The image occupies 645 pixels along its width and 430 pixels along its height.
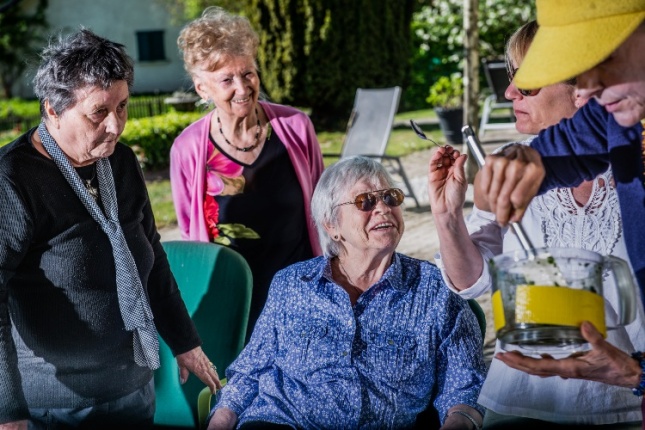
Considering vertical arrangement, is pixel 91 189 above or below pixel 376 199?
above

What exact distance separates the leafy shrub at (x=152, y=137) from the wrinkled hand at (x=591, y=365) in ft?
36.7

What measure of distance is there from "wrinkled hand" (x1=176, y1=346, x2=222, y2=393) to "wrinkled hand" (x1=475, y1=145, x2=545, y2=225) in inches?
71.6

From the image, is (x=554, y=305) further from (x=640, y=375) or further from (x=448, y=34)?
(x=448, y=34)

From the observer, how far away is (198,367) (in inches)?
124

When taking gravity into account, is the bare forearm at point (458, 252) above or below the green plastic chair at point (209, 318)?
above

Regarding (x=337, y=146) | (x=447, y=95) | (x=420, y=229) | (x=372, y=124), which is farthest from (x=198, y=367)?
(x=447, y=95)

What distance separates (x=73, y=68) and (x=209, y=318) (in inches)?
48.3

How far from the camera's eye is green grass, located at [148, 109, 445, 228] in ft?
32.5

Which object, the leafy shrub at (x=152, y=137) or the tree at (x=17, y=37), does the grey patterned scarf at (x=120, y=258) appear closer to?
the leafy shrub at (x=152, y=137)

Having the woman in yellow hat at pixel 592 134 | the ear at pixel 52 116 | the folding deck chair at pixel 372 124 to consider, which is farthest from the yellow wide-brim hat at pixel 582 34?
the folding deck chair at pixel 372 124

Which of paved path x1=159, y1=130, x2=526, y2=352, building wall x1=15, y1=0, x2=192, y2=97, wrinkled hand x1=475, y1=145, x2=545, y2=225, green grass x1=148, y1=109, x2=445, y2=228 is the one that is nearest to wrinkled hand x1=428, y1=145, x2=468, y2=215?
wrinkled hand x1=475, y1=145, x2=545, y2=225

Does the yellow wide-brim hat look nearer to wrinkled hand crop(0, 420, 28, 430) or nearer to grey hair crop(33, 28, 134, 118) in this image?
grey hair crop(33, 28, 134, 118)

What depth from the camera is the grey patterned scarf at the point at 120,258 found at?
263 centimetres

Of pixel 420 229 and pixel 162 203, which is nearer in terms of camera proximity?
pixel 420 229
